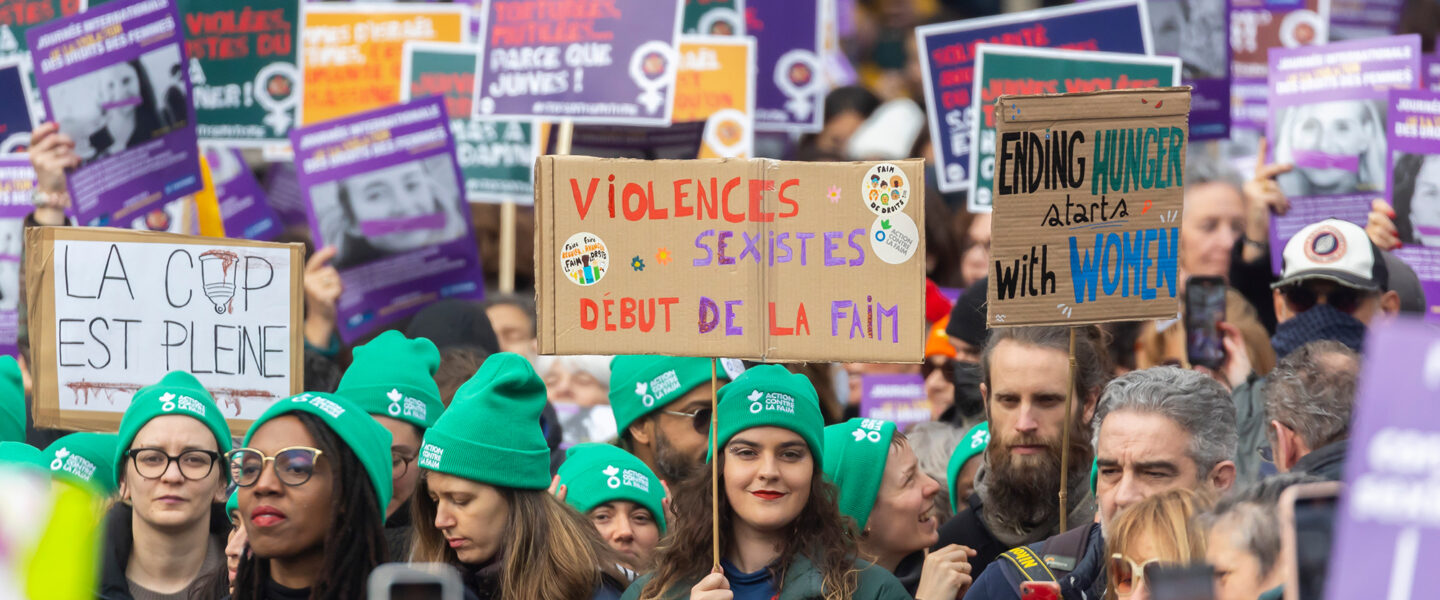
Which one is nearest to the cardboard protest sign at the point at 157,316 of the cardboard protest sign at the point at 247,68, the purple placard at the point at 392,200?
the purple placard at the point at 392,200

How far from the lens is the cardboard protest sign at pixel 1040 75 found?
25.9ft

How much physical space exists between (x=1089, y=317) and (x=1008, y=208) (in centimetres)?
40

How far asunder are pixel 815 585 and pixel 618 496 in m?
1.22

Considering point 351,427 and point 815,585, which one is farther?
point 351,427

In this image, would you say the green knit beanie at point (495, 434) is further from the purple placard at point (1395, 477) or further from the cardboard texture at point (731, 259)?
the purple placard at point (1395, 477)

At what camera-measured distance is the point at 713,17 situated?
10781mm

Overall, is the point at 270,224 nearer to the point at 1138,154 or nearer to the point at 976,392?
the point at 976,392

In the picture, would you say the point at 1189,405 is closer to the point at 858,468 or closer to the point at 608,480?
the point at 858,468

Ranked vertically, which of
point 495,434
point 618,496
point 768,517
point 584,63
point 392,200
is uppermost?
point 584,63

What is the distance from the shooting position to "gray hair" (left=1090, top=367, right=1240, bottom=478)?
4777mm

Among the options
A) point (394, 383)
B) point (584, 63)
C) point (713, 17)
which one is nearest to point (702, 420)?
point (394, 383)

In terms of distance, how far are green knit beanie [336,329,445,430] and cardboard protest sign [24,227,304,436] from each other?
1.04 feet

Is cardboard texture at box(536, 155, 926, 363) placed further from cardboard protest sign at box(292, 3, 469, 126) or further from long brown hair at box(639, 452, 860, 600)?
cardboard protest sign at box(292, 3, 469, 126)

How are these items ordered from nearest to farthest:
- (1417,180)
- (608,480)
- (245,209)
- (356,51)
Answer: (608,480) < (1417,180) < (245,209) < (356,51)
